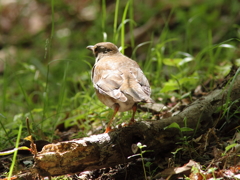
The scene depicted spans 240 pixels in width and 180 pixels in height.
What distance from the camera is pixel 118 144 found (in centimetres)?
317

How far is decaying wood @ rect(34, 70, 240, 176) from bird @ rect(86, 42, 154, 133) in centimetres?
33

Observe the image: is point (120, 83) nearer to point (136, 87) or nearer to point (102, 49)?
point (136, 87)

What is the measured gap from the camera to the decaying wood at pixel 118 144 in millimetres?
2904

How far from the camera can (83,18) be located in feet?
38.1

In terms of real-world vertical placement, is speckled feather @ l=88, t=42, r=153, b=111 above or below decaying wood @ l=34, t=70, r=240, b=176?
above

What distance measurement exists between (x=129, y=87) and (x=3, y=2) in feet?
37.6

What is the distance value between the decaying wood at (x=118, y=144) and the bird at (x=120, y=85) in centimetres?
33

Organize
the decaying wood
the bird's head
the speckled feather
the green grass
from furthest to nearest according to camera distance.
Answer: the bird's head, the green grass, the speckled feather, the decaying wood

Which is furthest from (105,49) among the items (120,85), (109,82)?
(120,85)

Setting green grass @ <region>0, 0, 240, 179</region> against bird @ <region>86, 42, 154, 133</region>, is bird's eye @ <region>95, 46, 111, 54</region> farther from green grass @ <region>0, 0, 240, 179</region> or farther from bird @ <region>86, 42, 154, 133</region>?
bird @ <region>86, 42, 154, 133</region>

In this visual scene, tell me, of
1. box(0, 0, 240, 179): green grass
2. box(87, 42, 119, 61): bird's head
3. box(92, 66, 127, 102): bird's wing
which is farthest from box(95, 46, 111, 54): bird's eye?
box(92, 66, 127, 102): bird's wing

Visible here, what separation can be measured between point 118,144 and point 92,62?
6059 mm

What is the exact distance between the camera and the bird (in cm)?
355

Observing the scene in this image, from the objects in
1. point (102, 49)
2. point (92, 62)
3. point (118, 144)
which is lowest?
point (92, 62)
